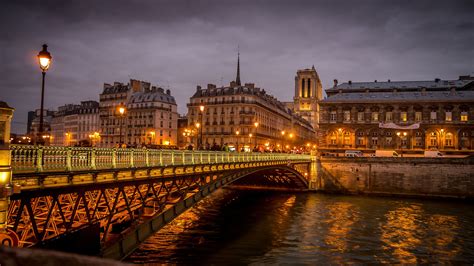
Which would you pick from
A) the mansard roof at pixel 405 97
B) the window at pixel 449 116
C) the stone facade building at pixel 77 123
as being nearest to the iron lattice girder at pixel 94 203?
the mansard roof at pixel 405 97

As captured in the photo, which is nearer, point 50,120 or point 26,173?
point 26,173

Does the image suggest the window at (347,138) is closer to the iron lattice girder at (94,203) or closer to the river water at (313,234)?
the river water at (313,234)

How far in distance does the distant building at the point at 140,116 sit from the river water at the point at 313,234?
59.5m

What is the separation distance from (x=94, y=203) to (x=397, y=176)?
193ft

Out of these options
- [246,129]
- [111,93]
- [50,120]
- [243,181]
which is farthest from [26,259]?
[50,120]

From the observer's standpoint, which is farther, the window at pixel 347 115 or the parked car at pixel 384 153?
the window at pixel 347 115

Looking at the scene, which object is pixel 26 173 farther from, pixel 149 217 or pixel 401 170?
pixel 401 170

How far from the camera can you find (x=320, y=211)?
48.6 meters

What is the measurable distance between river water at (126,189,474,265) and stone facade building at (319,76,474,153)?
32.8 metres

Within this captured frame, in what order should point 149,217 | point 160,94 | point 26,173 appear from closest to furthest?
point 26,173 → point 149,217 → point 160,94

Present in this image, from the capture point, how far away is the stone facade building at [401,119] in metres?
84.1

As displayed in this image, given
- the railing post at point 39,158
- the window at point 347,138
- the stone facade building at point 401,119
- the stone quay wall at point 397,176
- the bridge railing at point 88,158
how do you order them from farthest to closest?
the window at point 347,138 → the stone facade building at point 401,119 → the stone quay wall at point 397,176 → the railing post at point 39,158 → the bridge railing at point 88,158

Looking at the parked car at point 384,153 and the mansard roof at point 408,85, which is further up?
the mansard roof at point 408,85

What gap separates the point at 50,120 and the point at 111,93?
64.1 meters
